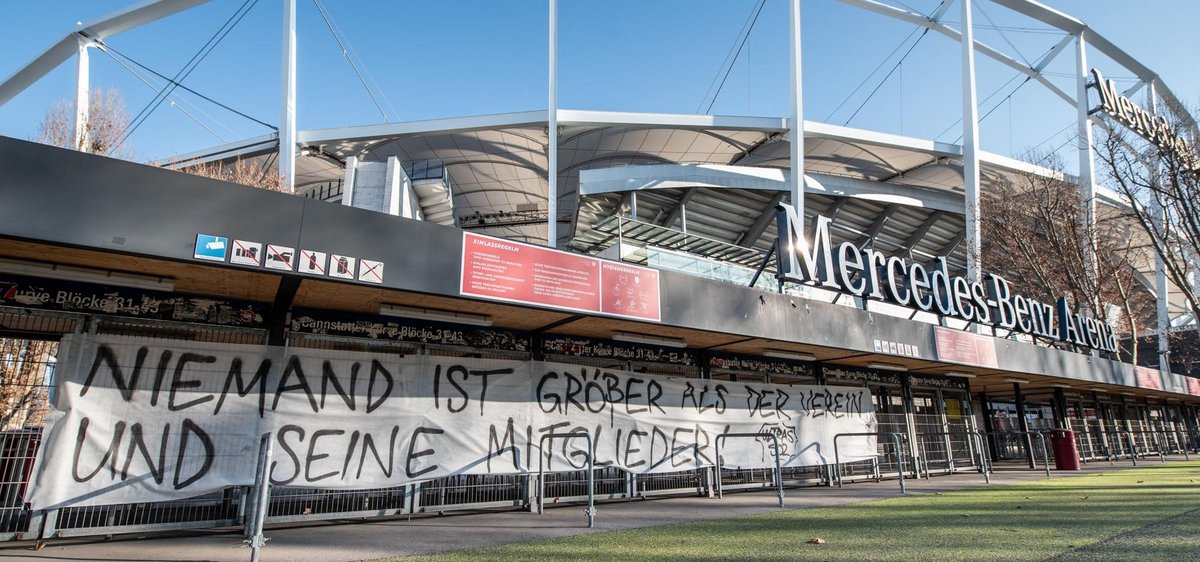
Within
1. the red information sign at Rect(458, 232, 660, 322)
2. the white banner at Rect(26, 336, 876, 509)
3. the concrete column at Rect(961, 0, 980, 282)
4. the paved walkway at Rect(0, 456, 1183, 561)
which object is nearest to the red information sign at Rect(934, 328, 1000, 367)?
the paved walkway at Rect(0, 456, 1183, 561)

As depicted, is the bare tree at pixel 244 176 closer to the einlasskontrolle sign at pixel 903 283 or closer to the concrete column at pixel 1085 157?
the einlasskontrolle sign at pixel 903 283

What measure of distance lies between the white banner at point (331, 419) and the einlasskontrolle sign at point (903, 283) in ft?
11.1

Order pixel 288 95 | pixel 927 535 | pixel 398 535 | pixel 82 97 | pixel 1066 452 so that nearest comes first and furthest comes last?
1. pixel 927 535
2. pixel 398 535
3. pixel 1066 452
4. pixel 82 97
5. pixel 288 95

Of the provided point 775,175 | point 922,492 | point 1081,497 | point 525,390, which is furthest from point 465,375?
point 775,175

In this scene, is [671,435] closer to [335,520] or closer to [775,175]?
[335,520]

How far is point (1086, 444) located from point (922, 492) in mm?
16586

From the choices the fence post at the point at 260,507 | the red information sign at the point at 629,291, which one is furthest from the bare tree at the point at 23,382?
the red information sign at the point at 629,291

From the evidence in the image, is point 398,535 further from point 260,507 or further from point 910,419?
point 910,419

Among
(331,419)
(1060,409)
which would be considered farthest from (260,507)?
(1060,409)

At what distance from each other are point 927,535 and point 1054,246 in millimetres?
25072

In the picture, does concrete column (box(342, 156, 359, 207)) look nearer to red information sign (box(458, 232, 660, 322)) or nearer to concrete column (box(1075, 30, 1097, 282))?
red information sign (box(458, 232, 660, 322))

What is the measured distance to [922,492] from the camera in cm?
1081

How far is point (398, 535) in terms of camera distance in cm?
665

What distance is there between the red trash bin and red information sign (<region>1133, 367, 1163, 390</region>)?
6366 mm
